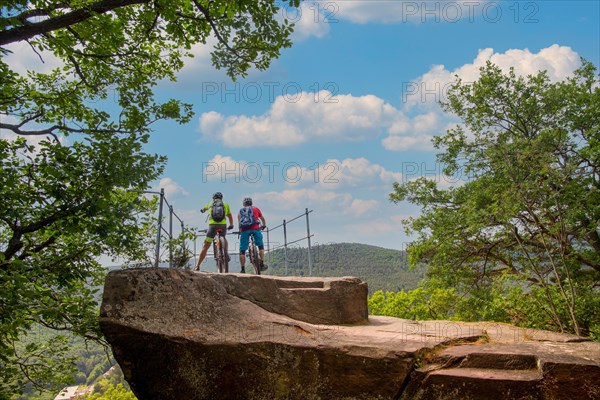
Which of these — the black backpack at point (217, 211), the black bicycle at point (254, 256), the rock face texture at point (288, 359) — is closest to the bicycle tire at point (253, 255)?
the black bicycle at point (254, 256)

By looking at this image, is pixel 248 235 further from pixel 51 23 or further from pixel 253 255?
pixel 51 23

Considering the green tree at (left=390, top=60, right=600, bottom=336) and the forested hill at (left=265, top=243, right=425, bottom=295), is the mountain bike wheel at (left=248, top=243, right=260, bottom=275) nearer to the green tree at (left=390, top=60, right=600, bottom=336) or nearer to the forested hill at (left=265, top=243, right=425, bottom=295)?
the green tree at (left=390, top=60, right=600, bottom=336)

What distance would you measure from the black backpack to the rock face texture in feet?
14.7

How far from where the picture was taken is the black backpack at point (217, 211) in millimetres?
11334

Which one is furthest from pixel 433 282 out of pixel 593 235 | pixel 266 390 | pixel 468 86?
pixel 266 390

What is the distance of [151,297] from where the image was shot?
6.53 meters

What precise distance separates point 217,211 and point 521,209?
925 cm

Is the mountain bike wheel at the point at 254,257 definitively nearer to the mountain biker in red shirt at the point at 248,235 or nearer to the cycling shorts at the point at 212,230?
the mountain biker in red shirt at the point at 248,235

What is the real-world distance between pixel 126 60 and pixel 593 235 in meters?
16.4

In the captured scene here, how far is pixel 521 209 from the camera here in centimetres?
1423

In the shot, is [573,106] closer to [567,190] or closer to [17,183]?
[567,190]

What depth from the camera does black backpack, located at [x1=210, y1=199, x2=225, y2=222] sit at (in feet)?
37.2

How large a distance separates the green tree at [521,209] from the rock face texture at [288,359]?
6890mm

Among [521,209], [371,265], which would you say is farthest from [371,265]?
[521,209]
